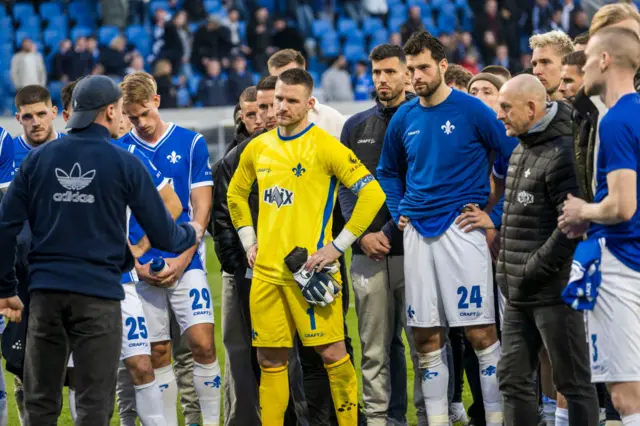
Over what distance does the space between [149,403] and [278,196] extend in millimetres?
1439

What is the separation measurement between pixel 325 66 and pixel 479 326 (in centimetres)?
1598

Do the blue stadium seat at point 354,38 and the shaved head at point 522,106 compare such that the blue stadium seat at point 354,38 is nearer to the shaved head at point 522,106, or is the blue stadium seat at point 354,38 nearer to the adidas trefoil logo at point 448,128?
the adidas trefoil logo at point 448,128

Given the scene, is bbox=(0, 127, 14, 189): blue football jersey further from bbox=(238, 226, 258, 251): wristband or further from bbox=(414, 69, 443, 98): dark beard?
bbox=(414, 69, 443, 98): dark beard

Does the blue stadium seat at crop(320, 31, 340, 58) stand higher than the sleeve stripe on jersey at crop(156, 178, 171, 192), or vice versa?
the blue stadium seat at crop(320, 31, 340, 58)

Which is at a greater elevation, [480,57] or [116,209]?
[480,57]

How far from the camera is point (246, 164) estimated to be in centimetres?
654

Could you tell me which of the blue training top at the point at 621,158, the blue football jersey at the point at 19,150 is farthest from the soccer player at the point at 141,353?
the blue training top at the point at 621,158

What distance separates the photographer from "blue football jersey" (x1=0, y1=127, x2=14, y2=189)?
24.1 ft

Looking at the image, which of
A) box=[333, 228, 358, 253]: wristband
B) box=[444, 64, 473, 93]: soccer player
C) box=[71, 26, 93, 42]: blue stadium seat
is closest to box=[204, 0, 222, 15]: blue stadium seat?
box=[71, 26, 93, 42]: blue stadium seat

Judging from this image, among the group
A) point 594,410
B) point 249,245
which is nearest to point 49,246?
point 249,245

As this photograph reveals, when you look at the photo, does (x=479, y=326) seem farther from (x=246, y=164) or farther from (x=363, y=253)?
(x=246, y=164)

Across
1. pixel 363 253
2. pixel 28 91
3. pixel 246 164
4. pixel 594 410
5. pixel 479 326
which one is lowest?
pixel 594 410

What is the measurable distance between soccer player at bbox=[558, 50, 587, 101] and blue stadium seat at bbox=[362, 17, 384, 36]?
53.3 ft

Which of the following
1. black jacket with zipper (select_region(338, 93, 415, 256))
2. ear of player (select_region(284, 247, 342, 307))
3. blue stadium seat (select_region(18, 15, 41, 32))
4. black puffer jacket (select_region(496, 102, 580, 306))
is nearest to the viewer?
black puffer jacket (select_region(496, 102, 580, 306))
